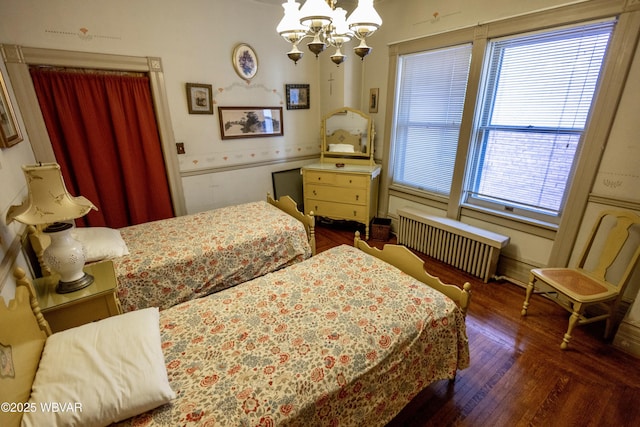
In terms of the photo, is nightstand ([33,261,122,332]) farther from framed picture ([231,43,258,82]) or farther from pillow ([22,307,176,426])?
framed picture ([231,43,258,82])

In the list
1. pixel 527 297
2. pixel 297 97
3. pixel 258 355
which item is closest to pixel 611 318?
pixel 527 297

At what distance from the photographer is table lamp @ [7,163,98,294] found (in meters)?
1.37

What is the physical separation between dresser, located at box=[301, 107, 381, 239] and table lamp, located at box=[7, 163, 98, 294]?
2.54 metres

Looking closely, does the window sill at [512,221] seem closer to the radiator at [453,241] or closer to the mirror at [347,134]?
the radiator at [453,241]

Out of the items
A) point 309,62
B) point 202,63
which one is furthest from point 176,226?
point 309,62

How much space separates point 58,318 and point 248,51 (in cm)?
316

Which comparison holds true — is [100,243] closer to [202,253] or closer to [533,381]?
[202,253]

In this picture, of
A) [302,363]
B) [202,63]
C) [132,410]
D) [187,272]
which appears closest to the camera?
[132,410]

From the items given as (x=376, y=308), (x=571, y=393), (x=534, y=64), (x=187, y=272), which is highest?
(x=534, y=64)

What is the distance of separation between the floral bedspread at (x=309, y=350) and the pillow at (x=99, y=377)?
88 millimetres

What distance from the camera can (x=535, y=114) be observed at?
2.44 m

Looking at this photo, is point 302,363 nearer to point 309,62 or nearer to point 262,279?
point 262,279

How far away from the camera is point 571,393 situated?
1.70m

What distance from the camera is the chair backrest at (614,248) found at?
196cm
